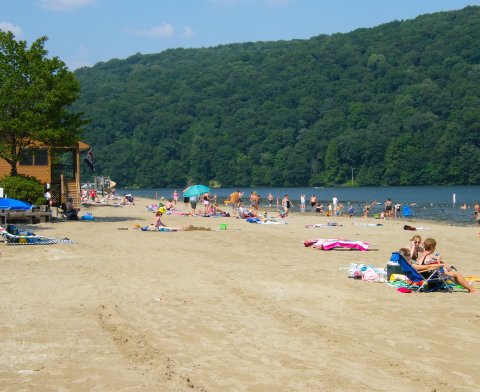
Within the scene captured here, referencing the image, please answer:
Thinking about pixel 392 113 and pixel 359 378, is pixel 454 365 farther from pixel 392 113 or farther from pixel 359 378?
pixel 392 113

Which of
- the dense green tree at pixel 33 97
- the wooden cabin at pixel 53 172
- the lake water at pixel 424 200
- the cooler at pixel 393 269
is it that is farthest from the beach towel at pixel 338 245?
the wooden cabin at pixel 53 172

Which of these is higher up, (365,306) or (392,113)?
(392,113)

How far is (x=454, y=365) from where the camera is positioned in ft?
22.2

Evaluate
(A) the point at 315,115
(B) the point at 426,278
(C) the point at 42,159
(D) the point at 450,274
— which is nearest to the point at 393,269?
(B) the point at 426,278

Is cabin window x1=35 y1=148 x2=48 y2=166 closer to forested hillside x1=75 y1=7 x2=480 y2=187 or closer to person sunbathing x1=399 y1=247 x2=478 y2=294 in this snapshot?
person sunbathing x1=399 y1=247 x2=478 y2=294

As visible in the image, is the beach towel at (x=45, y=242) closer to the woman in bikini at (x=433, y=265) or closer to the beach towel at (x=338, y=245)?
the beach towel at (x=338, y=245)

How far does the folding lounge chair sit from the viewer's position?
11352mm

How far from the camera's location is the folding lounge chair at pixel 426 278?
1135 centimetres

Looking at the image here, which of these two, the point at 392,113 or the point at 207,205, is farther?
the point at 392,113

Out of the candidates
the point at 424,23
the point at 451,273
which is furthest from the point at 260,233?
the point at 424,23

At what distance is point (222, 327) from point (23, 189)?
1954 centimetres

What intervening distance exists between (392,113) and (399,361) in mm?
131264

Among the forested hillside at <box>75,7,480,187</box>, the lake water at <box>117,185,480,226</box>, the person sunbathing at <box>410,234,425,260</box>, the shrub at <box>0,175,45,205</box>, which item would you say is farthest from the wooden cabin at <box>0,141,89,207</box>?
the forested hillside at <box>75,7,480,187</box>

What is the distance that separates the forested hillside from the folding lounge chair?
106509 millimetres
